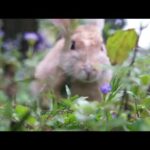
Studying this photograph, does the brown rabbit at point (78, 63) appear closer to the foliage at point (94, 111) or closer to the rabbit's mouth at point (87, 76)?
the rabbit's mouth at point (87, 76)

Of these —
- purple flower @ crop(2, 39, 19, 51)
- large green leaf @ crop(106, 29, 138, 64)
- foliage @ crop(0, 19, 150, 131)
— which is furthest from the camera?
purple flower @ crop(2, 39, 19, 51)

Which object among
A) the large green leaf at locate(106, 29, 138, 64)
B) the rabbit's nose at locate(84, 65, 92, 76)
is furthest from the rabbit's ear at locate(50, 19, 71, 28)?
the large green leaf at locate(106, 29, 138, 64)

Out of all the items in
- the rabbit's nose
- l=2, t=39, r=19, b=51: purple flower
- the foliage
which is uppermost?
the foliage

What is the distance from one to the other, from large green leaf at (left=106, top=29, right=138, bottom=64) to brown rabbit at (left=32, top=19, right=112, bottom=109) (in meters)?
1.69

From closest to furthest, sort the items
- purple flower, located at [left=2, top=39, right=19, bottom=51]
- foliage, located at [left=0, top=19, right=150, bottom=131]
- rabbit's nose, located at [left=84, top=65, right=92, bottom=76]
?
foliage, located at [left=0, top=19, right=150, bottom=131], rabbit's nose, located at [left=84, top=65, right=92, bottom=76], purple flower, located at [left=2, top=39, right=19, bottom=51]

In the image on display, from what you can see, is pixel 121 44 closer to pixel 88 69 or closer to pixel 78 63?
pixel 88 69

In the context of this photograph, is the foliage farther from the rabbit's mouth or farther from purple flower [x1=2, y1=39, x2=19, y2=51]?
purple flower [x1=2, y1=39, x2=19, y2=51]

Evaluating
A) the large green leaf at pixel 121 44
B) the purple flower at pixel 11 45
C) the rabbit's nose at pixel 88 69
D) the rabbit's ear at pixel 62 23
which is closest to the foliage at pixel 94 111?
the large green leaf at pixel 121 44

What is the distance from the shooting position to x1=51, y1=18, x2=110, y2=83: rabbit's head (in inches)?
163

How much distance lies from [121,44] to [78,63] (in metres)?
1.98

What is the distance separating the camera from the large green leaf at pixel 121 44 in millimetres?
2248

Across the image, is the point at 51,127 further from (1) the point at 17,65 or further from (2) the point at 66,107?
(1) the point at 17,65
